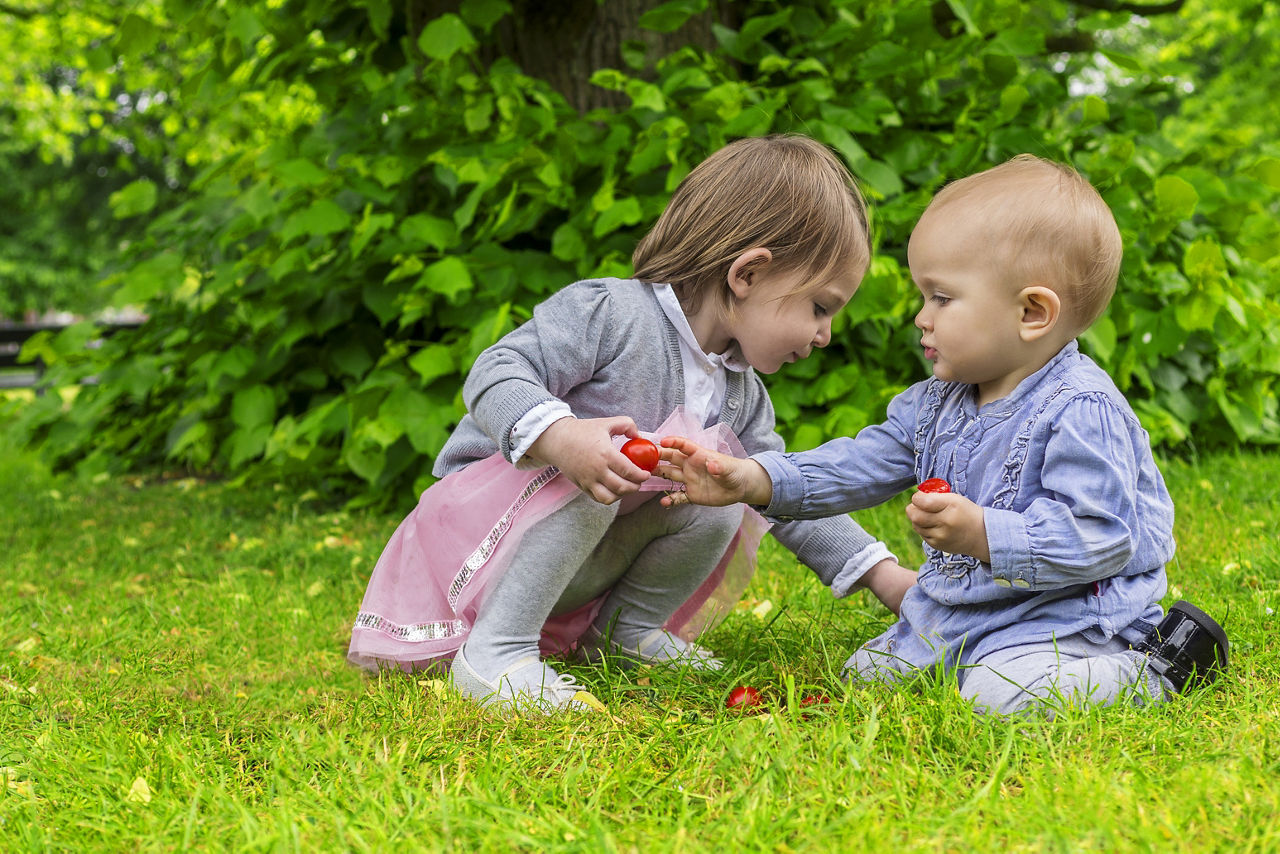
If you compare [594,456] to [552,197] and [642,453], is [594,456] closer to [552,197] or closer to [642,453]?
[642,453]

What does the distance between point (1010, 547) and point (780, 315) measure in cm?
64

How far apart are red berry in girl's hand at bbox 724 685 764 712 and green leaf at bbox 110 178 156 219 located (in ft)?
10.8

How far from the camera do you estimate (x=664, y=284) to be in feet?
7.14

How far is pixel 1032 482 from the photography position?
1.80m

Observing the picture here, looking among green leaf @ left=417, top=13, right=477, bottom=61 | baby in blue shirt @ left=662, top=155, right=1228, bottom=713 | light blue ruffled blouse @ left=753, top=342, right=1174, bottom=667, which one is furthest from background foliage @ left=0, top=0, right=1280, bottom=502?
baby in blue shirt @ left=662, top=155, right=1228, bottom=713

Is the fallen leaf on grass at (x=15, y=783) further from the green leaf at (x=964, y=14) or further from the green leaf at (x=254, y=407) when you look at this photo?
the green leaf at (x=964, y=14)

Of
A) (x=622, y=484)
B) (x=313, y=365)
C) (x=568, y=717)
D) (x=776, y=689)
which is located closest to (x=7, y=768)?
(x=568, y=717)

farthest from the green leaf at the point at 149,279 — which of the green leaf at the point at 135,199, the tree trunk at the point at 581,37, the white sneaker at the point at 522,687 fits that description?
the white sneaker at the point at 522,687

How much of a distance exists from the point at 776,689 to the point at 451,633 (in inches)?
A: 24.6

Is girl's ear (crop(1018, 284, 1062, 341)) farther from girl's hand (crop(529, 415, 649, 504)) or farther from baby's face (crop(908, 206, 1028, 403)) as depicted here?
girl's hand (crop(529, 415, 649, 504))

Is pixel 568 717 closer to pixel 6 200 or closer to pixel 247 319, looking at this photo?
pixel 247 319

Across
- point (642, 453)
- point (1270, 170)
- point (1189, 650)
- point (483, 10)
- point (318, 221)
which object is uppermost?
point (483, 10)

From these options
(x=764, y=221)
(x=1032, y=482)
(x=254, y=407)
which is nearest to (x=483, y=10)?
(x=254, y=407)

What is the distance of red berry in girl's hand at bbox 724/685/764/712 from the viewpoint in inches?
72.4
